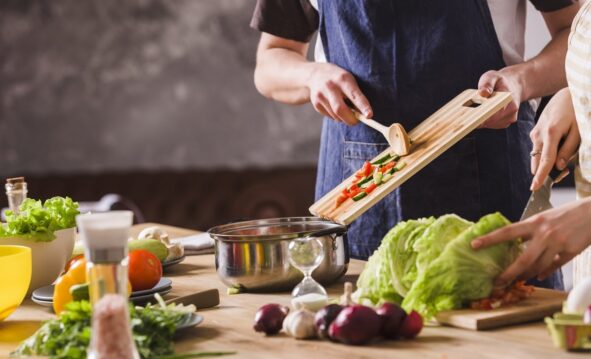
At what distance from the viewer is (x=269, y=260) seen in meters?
2.28

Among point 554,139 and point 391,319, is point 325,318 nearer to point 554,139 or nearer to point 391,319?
point 391,319

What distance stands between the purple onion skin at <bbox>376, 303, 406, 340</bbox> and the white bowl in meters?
1.04

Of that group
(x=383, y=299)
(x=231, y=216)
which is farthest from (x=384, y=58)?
(x=231, y=216)

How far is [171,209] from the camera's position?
22.4 ft

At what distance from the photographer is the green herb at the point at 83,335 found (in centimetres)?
167

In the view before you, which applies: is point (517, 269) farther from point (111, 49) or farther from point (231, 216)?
point (111, 49)


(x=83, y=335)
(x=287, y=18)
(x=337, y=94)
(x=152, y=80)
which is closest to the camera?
(x=83, y=335)

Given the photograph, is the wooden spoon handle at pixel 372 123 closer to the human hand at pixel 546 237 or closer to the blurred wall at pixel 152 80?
the human hand at pixel 546 237

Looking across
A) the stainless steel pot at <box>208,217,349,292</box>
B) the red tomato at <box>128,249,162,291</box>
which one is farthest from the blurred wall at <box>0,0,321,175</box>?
the red tomato at <box>128,249,162,291</box>

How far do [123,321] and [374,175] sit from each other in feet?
3.68

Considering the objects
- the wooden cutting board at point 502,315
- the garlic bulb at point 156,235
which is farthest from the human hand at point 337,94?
the wooden cutting board at point 502,315

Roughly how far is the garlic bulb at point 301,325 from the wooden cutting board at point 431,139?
592 mm

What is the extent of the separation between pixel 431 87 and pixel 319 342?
135 centimetres

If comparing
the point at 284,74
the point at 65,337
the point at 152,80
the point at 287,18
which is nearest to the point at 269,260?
the point at 65,337
